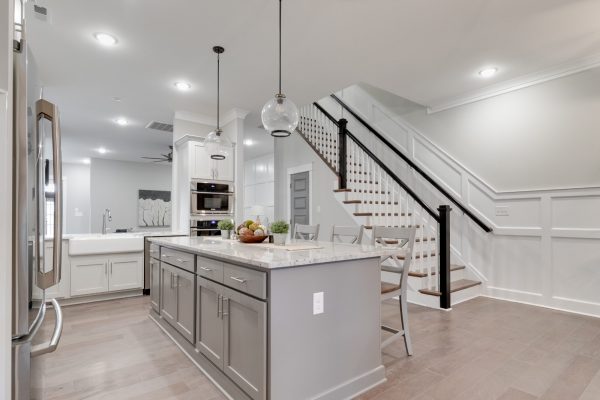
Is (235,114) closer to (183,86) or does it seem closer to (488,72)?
(183,86)

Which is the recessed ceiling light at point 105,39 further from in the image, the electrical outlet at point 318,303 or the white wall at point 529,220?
the white wall at point 529,220

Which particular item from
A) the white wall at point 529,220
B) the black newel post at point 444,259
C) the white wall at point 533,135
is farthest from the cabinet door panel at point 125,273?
the white wall at point 533,135

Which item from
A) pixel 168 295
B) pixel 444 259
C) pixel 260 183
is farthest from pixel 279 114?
pixel 260 183

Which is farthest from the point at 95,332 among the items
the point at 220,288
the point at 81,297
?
the point at 220,288

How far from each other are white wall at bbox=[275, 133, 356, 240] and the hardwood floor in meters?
2.13

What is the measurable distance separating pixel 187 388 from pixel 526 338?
9.52ft

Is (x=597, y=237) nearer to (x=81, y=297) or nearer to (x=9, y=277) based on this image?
(x=9, y=277)

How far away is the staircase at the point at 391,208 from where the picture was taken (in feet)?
12.9

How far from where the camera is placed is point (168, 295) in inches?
121

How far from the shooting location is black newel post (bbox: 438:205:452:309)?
3.81m

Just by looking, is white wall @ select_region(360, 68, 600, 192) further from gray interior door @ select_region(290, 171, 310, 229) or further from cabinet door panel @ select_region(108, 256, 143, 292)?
cabinet door panel @ select_region(108, 256, 143, 292)

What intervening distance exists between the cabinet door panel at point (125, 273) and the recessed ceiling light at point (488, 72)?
515cm

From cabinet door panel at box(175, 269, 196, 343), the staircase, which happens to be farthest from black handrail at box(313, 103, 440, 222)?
cabinet door panel at box(175, 269, 196, 343)

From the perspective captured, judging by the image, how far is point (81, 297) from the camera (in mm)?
4258
